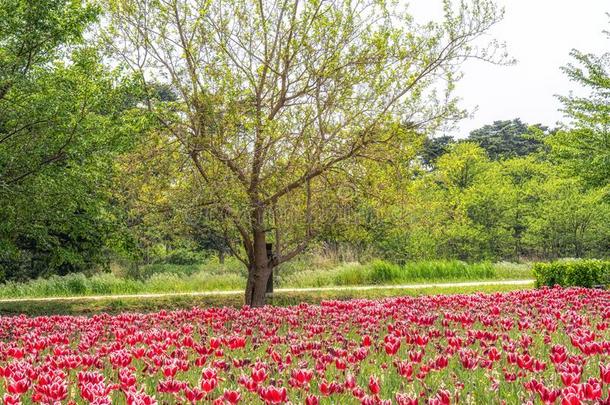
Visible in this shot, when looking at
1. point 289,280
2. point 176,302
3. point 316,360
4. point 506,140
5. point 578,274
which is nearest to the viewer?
point 316,360

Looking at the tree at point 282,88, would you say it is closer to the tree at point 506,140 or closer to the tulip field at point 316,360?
the tulip field at point 316,360

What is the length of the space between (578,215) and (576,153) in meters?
14.6

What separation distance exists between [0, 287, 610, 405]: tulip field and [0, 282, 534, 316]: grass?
797 cm

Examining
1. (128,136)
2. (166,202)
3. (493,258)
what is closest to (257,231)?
(166,202)

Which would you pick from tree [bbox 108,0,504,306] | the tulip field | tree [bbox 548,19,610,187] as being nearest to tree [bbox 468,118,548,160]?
tree [bbox 548,19,610,187]

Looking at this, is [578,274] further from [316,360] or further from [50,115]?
[316,360]

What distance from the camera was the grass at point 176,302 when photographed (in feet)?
52.3

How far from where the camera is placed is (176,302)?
17250 millimetres

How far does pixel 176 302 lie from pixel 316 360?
13.3 meters

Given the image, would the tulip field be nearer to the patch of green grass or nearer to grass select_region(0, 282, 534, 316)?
grass select_region(0, 282, 534, 316)

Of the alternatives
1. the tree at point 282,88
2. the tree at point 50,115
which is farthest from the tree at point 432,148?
the tree at point 50,115

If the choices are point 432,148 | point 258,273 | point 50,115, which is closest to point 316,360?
point 50,115

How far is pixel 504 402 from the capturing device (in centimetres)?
363

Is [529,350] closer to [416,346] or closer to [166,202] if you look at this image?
[416,346]
